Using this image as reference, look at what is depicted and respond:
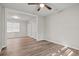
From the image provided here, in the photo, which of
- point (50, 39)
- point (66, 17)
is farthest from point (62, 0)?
point (50, 39)

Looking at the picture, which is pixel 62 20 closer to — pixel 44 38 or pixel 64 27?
pixel 64 27

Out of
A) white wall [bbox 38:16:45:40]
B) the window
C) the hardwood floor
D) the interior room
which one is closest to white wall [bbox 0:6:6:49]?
the interior room

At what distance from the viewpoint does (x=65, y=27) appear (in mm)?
3863

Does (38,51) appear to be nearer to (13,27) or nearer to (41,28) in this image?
(41,28)

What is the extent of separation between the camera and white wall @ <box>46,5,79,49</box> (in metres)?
3.29

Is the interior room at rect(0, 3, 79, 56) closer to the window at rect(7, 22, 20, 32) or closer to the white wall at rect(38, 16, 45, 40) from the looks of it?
the white wall at rect(38, 16, 45, 40)

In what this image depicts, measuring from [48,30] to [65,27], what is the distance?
167cm

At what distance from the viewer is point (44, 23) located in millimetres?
5684

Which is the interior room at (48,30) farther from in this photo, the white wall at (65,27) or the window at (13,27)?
the window at (13,27)

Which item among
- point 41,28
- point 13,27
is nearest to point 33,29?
point 41,28

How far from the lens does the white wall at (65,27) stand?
3295 mm

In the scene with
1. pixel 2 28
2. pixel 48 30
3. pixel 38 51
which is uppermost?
pixel 2 28

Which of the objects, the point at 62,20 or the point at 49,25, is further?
the point at 49,25

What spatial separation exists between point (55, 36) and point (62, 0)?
419cm
